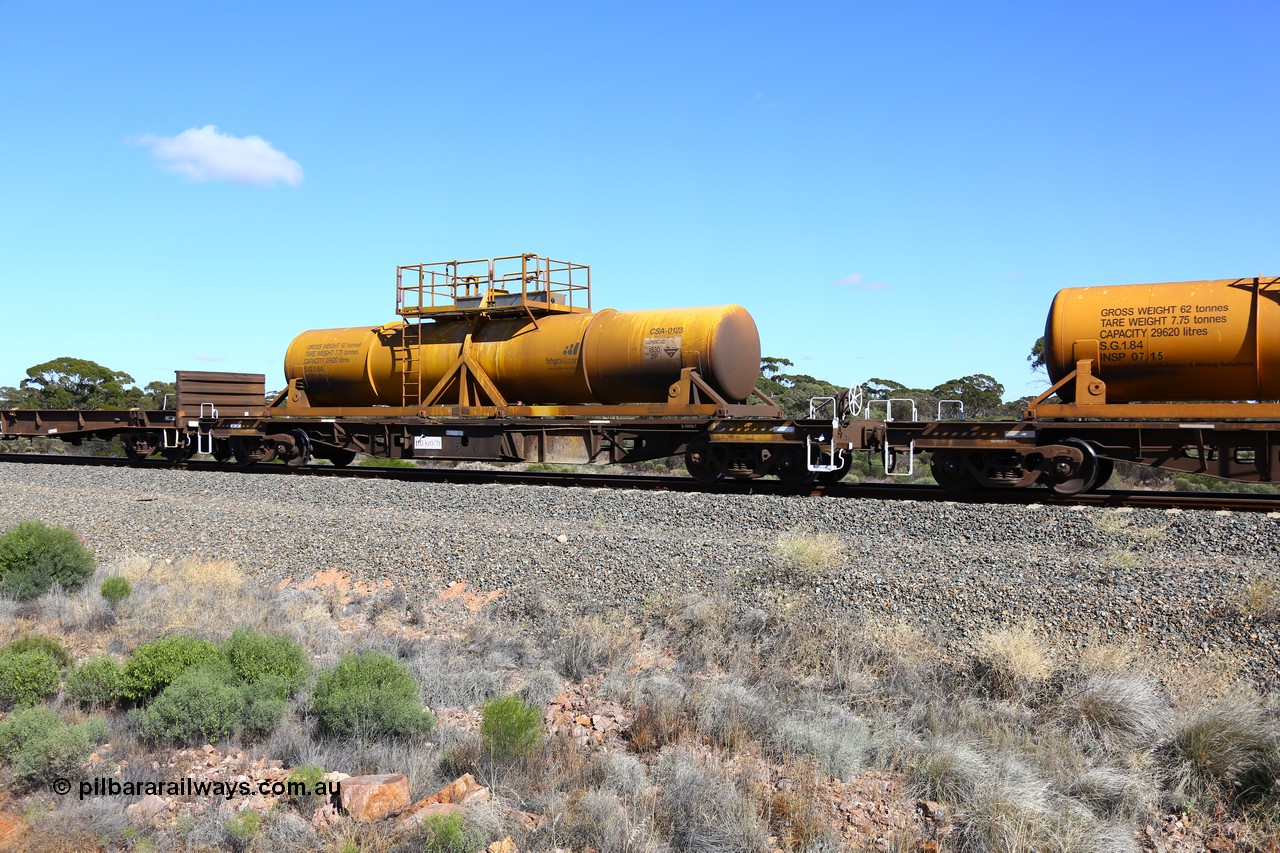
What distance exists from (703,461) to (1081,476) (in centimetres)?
556

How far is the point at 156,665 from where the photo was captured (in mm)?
7117

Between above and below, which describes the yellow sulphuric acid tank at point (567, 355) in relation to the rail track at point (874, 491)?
above

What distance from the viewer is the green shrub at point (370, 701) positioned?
21.4 ft

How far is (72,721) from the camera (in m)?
6.93

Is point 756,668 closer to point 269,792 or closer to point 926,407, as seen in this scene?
point 269,792

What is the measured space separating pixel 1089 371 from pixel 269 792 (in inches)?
446

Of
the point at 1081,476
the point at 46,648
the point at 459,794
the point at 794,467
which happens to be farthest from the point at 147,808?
the point at 1081,476

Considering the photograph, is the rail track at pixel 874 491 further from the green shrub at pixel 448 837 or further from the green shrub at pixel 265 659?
the green shrub at pixel 448 837

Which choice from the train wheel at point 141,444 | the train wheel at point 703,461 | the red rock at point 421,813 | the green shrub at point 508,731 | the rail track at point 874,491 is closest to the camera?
the red rock at point 421,813

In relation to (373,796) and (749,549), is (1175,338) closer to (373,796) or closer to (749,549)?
(749,549)

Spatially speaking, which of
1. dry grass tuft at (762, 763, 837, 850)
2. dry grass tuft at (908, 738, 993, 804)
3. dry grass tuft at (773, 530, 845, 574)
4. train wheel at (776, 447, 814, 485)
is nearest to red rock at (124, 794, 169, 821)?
dry grass tuft at (762, 763, 837, 850)

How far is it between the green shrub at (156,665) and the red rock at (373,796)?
2.14 meters

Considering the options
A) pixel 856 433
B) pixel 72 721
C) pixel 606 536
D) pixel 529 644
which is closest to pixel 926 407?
pixel 856 433

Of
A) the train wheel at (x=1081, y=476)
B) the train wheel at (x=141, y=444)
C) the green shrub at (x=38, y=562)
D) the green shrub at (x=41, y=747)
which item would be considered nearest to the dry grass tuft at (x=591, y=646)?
the green shrub at (x=41, y=747)
